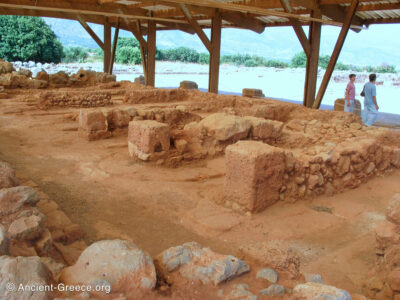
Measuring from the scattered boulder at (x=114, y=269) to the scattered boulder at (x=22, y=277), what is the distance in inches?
6.6

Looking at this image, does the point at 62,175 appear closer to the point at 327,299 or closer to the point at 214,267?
the point at 214,267

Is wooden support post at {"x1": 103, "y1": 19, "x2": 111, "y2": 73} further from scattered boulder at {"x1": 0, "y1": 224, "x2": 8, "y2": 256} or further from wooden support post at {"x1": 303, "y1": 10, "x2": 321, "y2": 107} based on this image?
scattered boulder at {"x1": 0, "y1": 224, "x2": 8, "y2": 256}

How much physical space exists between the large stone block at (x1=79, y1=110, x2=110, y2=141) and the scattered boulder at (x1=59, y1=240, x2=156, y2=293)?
5776 millimetres

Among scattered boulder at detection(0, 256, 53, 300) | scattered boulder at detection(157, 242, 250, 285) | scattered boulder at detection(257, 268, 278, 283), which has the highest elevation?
scattered boulder at detection(0, 256, 53, 300)

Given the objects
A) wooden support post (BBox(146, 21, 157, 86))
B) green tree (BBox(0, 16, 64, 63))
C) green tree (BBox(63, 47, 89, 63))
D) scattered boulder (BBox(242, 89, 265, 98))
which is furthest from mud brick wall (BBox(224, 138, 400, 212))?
green tree (BBox(63, 47, 89, 63))

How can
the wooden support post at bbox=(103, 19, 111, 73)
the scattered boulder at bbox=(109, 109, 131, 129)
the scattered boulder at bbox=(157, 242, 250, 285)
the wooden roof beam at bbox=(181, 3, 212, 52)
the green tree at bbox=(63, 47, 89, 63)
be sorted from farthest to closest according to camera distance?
1. the green tree at bbox=(63, 47, 89, 63)
2. the wooden support post at bbox=(103, 19, 111, 73)
3. the wooden roof beam at bbox=(181, 3, 212, 52)
4. the scattered boulder at bbox=(109, 109, 131, 129)
5. the scattered boulder at bbox=(157, 242, 250, 285)

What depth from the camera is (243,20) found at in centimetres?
1416

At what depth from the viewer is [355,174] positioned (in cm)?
580

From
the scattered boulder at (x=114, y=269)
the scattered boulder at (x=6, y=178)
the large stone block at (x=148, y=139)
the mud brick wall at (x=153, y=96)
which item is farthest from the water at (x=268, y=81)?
the scattered boulder at (x=114, y=269)

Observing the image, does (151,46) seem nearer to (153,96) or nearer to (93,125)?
(153,96)

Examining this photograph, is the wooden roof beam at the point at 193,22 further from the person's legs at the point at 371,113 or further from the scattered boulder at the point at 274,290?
the scattered boulder at the point at 274,290

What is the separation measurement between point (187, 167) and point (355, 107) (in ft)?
18.7

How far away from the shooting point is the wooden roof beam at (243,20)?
1370cm

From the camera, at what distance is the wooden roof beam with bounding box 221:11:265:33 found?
13703 millimetres
